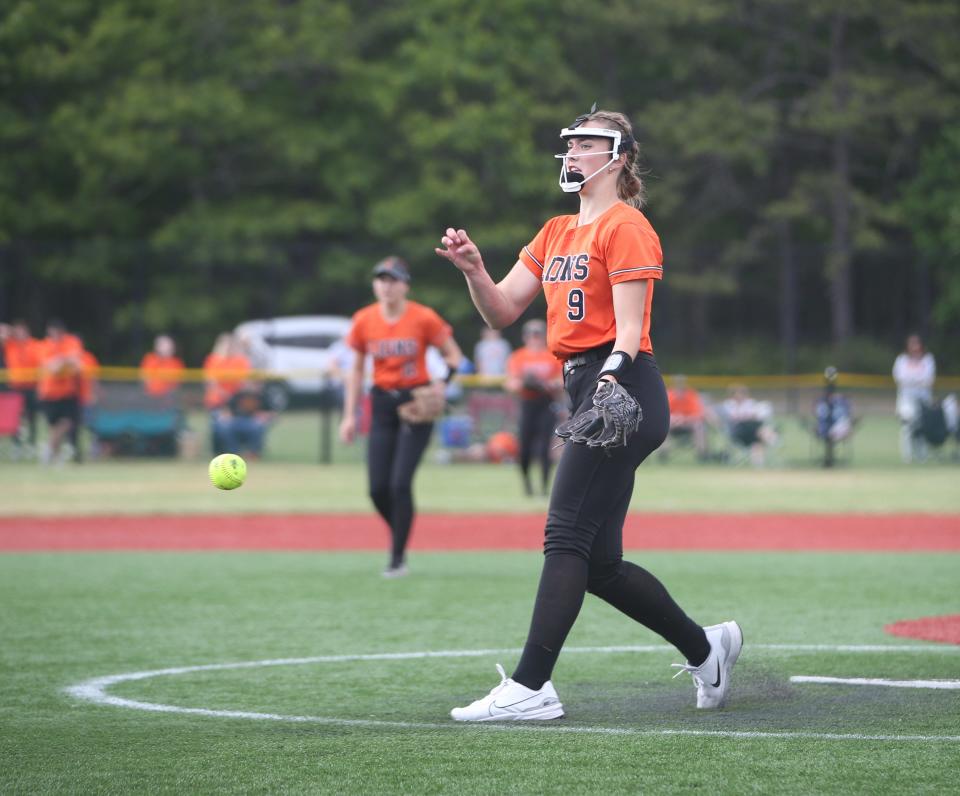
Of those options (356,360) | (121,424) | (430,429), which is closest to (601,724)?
(430,429)

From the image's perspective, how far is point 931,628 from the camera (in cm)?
827

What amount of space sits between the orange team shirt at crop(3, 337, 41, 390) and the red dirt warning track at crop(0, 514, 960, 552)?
8117 mm

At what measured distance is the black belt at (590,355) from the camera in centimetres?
594

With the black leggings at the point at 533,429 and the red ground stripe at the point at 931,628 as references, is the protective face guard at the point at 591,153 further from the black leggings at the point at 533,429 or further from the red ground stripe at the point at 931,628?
the black leggings at the point at 533,429

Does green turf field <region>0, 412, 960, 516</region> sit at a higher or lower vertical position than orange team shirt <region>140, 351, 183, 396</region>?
lower

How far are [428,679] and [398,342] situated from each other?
4.24 m

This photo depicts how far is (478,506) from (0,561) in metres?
6.14

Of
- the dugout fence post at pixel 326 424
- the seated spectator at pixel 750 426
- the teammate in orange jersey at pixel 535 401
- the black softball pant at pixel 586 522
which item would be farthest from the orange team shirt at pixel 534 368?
the black softball pant at pixel 586 522

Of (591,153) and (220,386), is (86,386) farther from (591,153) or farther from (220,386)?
(591,153)

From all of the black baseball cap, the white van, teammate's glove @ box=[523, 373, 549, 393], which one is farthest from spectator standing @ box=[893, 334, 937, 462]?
the black baseball cap

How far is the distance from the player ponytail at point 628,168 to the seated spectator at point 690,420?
16.6 m

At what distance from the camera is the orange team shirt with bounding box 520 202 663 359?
575 cm

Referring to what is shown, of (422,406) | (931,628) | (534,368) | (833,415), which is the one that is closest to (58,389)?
(534,368)

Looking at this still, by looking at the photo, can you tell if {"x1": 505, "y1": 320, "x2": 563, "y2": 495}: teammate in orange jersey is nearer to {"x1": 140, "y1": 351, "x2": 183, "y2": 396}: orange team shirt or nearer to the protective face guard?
{"x1": 140, "y1": 351, "x2": 183, "y2": 396}: orange team shirt
